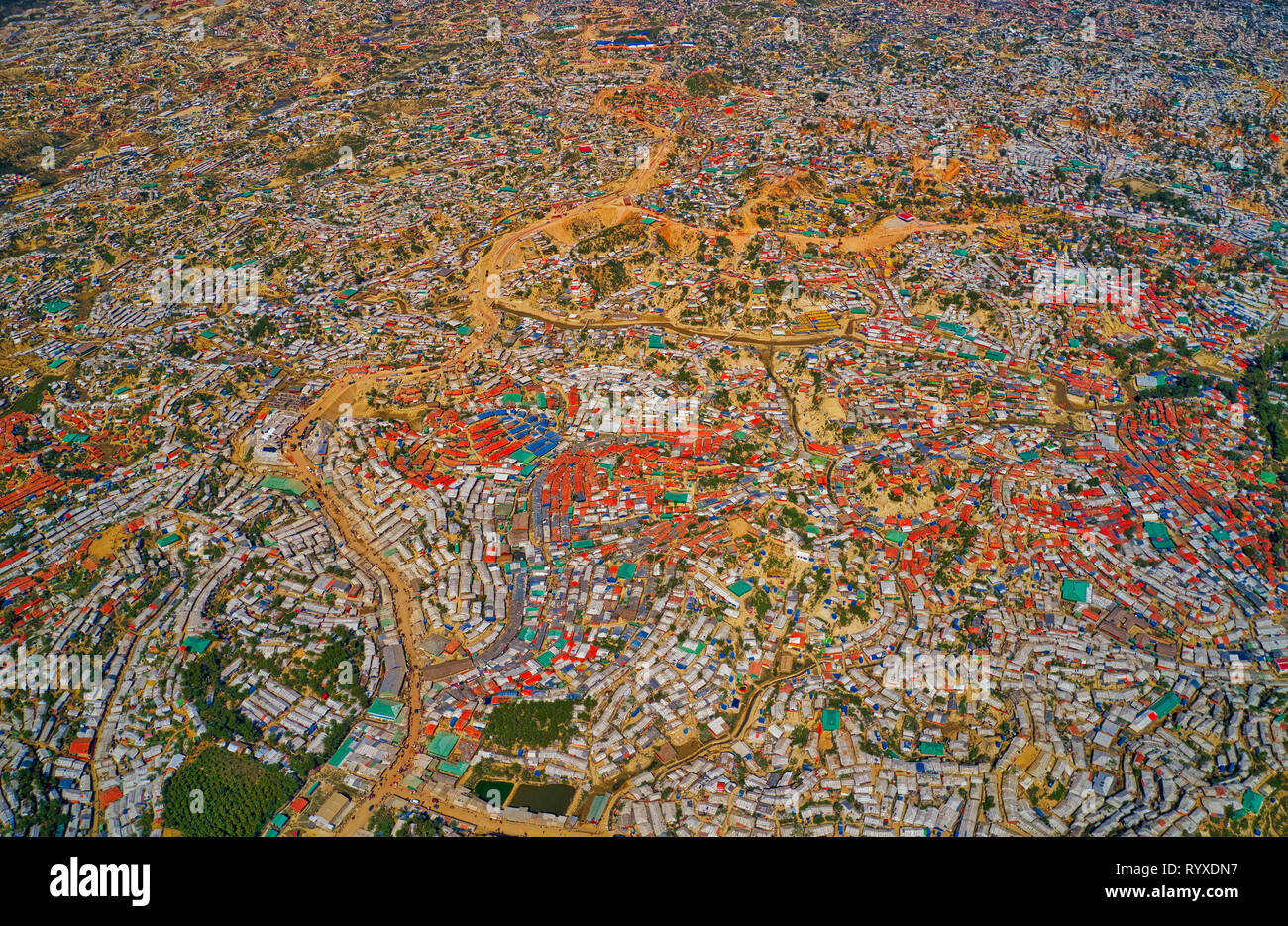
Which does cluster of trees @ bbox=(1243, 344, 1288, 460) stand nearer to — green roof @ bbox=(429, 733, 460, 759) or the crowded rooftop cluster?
the crowded rooftop cluster

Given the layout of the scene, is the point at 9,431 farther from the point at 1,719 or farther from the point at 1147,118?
the point at 1147,118

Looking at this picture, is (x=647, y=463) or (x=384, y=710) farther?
(x=647, y=463)

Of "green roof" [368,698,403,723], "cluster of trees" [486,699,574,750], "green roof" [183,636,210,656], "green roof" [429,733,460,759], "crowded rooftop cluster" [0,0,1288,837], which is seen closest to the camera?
"crowded rooftop cluster" [0,0,1288,837]

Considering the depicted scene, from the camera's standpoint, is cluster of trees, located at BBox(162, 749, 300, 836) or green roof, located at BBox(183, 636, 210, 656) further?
green roof, located at BBox(183, 636, 210, 656)

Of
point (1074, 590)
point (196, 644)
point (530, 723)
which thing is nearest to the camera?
point (530, 723)

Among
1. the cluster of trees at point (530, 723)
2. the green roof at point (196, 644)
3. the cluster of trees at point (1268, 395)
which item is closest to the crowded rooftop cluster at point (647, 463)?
the cluster of trees at point (530, 723)

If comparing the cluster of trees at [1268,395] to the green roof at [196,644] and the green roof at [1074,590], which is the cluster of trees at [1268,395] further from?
the green roof at [196,644]

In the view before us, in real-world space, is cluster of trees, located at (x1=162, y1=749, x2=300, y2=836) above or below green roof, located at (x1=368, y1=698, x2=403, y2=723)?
below

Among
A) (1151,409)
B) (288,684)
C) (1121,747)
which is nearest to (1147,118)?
(1151,409)

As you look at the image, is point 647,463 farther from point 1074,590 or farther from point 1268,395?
point 1268,395

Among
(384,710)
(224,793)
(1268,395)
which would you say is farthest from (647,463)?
(1268,395)

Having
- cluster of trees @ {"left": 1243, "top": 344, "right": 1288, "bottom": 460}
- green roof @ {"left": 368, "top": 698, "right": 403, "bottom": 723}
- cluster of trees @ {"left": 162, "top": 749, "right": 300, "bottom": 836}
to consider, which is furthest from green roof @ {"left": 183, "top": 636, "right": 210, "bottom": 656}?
cluster of trees @ {"left": 1243, "top": 344, "right": 1288, "bottom": 460}
